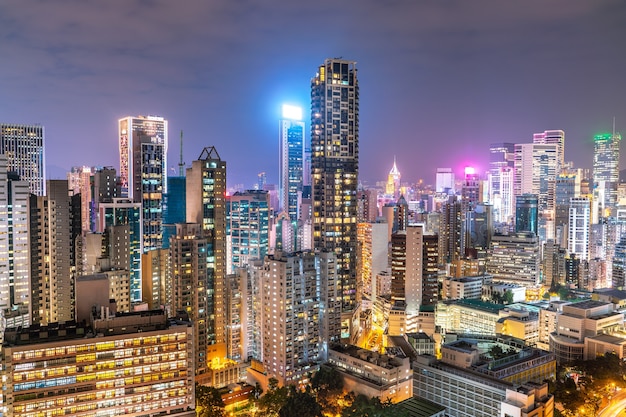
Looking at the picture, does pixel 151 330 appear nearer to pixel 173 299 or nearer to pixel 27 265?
pixel 173 299

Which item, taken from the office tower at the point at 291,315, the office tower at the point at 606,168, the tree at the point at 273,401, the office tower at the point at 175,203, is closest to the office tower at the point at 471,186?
the office tower at the point at 606,168

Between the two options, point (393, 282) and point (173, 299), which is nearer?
point (173, 299)

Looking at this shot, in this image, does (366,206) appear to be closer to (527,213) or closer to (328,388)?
(527,213)

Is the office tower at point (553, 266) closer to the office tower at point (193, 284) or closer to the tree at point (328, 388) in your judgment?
the tree at point (328, 388)

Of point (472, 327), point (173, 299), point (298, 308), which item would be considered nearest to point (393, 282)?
point (472, 327)

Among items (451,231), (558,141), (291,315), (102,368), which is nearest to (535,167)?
(558,141)

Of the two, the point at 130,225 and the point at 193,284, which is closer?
the point at 193,284

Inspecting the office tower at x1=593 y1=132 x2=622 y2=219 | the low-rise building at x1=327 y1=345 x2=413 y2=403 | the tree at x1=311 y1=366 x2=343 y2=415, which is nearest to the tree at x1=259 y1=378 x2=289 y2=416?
the tree at x1=311 y1=366 x2=343 y2=415
